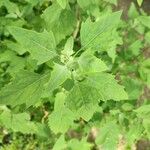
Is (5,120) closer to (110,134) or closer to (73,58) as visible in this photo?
(110,134)

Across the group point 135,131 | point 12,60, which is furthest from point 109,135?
→ point 12,60

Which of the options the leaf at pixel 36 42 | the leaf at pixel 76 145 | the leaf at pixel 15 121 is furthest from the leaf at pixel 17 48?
the leaf at pixel 36 42

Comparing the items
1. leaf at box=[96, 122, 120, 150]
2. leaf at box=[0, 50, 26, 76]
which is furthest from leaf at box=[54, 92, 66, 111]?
leaf at box=[96, 122, 120, 150]

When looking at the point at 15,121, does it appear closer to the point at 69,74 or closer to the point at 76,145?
the point at 76,145

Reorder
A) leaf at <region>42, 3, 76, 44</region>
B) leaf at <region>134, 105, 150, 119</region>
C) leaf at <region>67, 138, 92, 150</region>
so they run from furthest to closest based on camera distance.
Answer: leaf at <region>67, 138, 92, 150</region>, leaf at <region>134, 105, 150, 119</region>, leaf at <region>42, 3, 76, 44</region>

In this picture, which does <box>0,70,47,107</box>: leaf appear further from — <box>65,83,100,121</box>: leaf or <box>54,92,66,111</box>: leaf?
<box>54,92,66,111</box>: leaf

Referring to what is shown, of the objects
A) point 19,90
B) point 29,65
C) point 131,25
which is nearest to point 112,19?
point 19,90

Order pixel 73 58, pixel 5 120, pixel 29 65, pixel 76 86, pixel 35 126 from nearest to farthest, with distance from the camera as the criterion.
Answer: pixel 76 86, pixel 73 58, pixel 29 65, pixel 5 120, pixel 35 126
